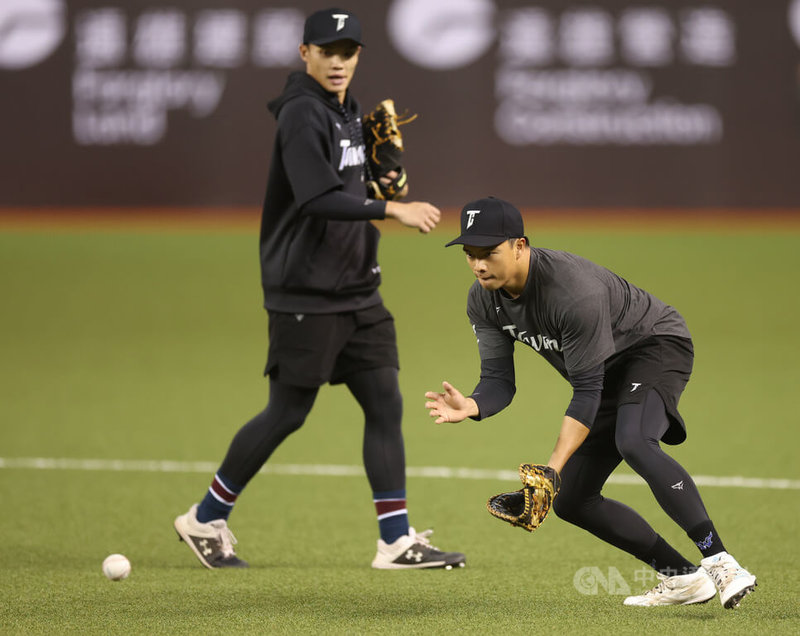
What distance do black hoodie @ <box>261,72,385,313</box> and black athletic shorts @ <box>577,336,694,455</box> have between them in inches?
55.1

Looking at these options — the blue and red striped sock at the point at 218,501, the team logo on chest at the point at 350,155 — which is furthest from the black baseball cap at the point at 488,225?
the blue and red striped sock at the point at 218,501

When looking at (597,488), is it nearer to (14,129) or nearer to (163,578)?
(163,578)

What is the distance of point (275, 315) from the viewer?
6023 mm

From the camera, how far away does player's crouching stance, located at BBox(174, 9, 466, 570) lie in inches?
230

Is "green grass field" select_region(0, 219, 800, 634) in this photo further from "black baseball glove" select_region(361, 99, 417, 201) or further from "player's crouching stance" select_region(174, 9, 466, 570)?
"black baseball glove" select_region(361, 99, 417, 201)

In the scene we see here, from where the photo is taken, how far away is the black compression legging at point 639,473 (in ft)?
15.7

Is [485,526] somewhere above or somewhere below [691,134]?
below

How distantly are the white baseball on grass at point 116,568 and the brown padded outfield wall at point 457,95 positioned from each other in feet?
34.5

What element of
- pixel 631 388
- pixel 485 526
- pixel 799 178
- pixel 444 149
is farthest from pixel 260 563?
pixel 799 178

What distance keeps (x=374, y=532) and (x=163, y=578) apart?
1.34 m

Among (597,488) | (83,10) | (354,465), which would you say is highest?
(83,10)

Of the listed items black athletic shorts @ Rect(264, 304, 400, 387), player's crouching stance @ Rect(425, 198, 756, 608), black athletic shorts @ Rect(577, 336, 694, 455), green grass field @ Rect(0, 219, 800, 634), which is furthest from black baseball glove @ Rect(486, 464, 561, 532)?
black athletic shorts @ Rect(264, 304, 400, 387)

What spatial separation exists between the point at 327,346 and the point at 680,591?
197cm

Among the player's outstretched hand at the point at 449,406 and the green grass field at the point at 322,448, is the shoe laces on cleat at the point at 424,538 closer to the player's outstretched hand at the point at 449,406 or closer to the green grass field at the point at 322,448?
the green grass field at the point at 322,448
